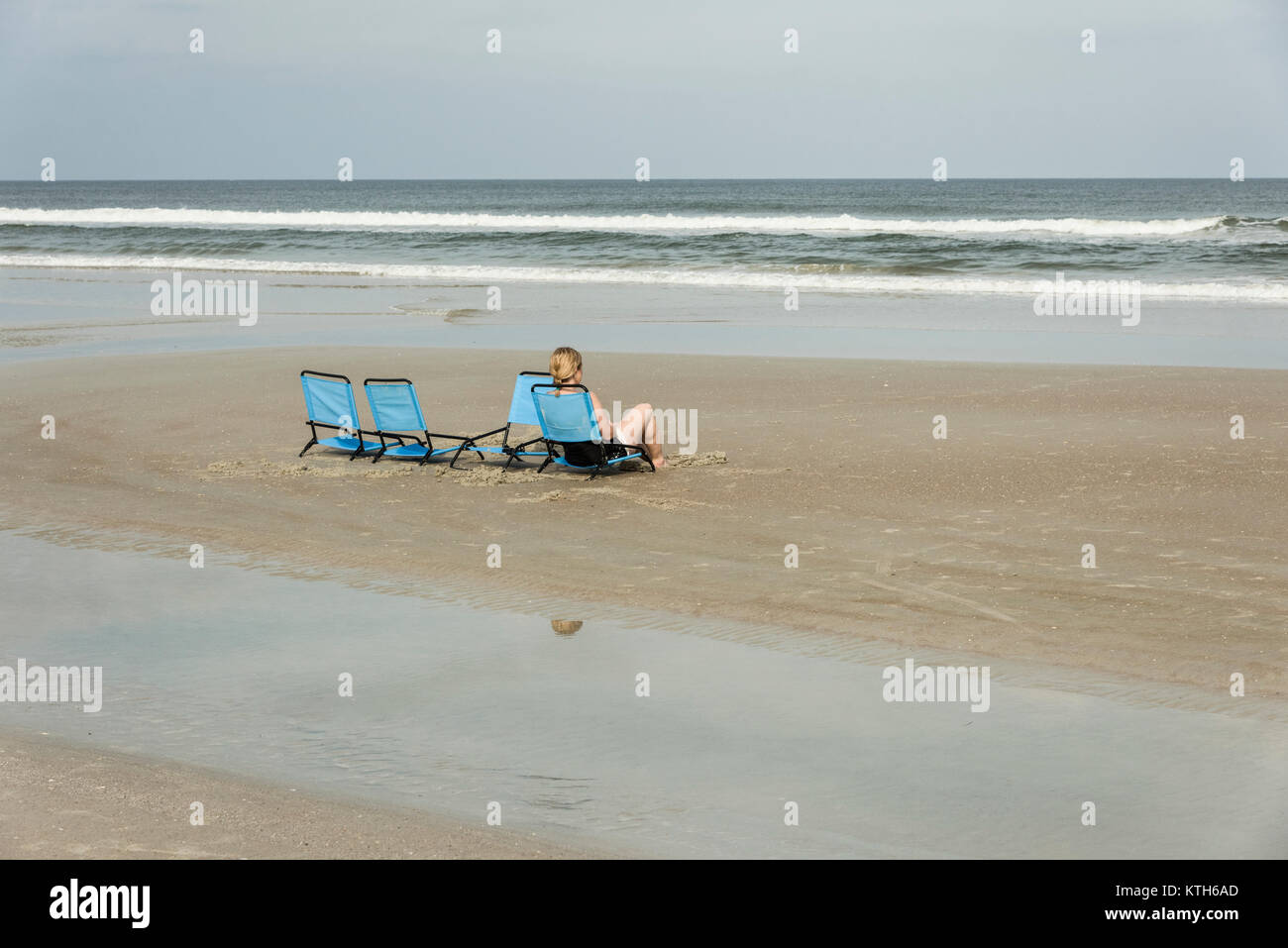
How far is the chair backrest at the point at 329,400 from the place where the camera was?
10.7 metres

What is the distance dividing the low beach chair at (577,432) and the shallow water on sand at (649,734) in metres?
3.33

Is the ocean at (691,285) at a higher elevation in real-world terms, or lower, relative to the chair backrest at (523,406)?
higher

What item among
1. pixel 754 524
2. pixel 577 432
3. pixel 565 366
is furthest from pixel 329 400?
pixel 754 524

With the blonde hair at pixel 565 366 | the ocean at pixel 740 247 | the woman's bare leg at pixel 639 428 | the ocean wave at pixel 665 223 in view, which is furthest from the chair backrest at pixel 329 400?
the ocean wave at pixel 665 223

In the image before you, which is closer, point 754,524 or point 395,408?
point 754,524

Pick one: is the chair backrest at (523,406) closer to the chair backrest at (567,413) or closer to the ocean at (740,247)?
the chair backrest at (567,413)

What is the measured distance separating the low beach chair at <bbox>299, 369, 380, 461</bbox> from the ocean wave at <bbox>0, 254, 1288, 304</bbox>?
18.3 metres

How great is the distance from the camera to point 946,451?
1073 centimetres

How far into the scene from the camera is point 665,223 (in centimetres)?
5666

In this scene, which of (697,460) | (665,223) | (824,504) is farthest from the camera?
(665,223)

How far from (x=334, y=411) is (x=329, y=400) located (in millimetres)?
105

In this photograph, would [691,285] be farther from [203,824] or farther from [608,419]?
[203,824]
